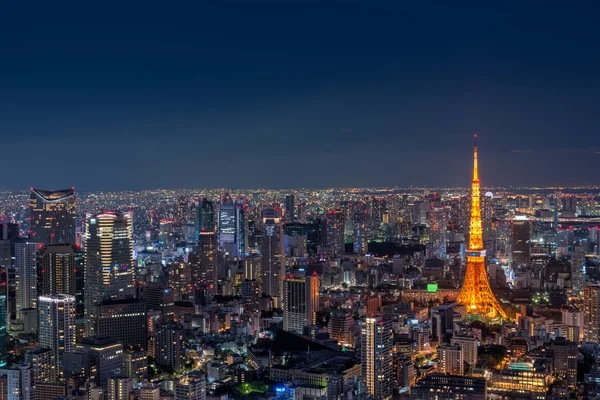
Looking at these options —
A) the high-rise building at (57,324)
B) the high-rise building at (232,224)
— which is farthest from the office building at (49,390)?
the high-rise building at (232,224)

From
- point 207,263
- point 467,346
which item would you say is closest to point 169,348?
point 467,346

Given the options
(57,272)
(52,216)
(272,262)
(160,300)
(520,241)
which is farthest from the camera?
(520,241)

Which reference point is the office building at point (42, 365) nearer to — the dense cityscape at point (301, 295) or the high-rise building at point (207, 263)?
the dense cityscape at point (301, 295)

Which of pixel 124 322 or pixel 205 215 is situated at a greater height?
pixel 205 215

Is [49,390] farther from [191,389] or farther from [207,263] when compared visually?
[207,263]

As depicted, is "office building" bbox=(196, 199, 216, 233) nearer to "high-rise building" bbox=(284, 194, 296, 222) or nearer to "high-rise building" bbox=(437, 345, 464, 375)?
"high-rise building" bbox=(284, 194, 296, 222)

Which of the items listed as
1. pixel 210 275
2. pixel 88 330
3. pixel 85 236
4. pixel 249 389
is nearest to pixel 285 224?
pixel 210 275
